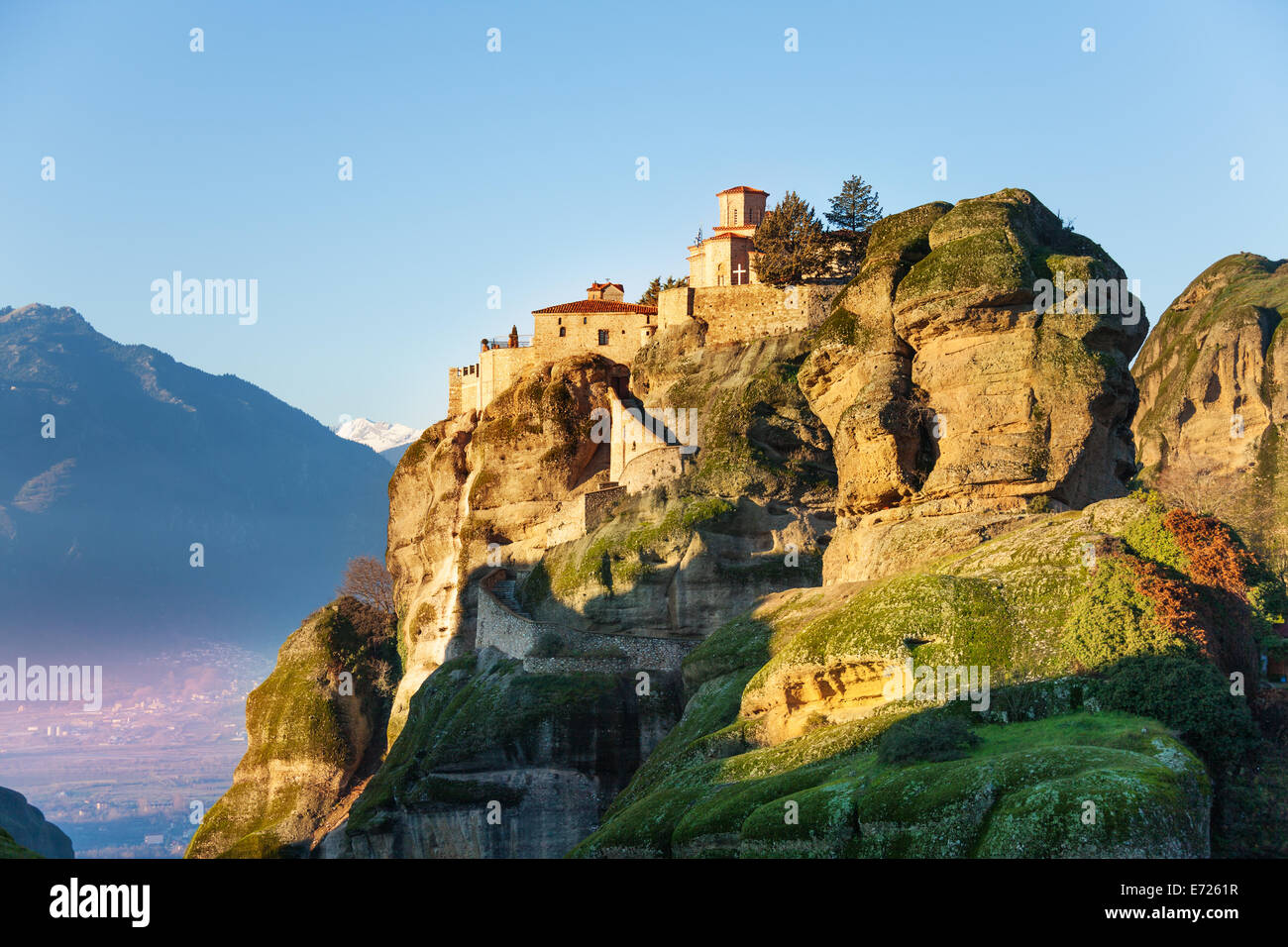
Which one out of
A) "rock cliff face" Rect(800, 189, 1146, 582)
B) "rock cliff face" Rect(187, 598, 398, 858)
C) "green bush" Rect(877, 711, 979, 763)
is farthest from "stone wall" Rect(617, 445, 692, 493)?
"green bush" Rect(877, 711, 979, 763)

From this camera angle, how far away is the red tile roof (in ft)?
290

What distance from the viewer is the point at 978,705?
37.0m

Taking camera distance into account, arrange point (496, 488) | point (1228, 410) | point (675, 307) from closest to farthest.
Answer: point (496, 488), point (675, 307), point (1228, 410)

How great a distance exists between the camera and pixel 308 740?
287ft

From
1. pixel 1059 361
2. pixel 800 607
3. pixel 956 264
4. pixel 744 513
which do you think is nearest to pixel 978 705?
pixel 800 607

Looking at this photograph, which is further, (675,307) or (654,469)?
(675,307)

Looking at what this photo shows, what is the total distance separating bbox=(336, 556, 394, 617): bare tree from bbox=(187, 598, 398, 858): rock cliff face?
5.09 metres

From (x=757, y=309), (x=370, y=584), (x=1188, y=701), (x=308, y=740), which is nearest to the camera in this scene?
(x=1188, y=701)

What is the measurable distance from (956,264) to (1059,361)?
5862mm

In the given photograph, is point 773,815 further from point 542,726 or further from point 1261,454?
point 1261,454

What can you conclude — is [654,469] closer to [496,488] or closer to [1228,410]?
[496,488]

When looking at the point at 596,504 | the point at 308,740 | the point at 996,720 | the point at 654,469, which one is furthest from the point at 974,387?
the point at 308,740

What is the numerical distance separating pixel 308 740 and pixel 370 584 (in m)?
15.3
